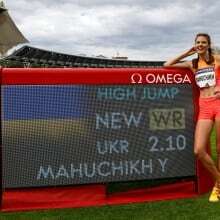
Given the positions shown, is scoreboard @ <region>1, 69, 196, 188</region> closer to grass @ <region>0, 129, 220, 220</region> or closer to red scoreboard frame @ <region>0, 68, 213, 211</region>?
red scoreboard frame @ <region>0, 68, 213, 211</region>

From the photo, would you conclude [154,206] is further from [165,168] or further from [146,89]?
[146,89]

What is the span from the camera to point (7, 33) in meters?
65.0

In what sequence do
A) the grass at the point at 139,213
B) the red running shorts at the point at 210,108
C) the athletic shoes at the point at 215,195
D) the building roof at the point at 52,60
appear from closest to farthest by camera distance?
the grass at the point at 139,213 → the red running shorts at the point at 210,108 → the athletic shoes at the point at 215,195 → the building roof at the point at 52,60

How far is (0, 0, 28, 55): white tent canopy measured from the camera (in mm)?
61281

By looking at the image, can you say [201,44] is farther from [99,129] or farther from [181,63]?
[99,129]

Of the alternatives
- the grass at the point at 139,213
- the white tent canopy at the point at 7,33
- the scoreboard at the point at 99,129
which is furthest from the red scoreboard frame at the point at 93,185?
the white tent canopy at the point at 7,33

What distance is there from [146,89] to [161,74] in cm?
21

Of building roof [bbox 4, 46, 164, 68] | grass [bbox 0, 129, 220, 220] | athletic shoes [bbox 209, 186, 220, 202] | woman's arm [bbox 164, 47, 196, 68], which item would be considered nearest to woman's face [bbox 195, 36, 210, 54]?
woman's arm [bbox 164, 47, 196, 68]

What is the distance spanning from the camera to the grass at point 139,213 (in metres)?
4.78

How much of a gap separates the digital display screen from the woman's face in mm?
400

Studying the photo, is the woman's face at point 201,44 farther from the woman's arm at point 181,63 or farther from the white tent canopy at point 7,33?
the white tent canopy at point 7,33

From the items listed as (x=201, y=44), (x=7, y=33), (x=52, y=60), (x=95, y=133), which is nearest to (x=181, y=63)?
(x=201, y=44)

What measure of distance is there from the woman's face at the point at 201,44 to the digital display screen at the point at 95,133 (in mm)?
400

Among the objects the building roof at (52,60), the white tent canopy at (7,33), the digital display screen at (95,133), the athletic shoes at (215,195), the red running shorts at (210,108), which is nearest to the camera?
the digital display screen at (95,133)
